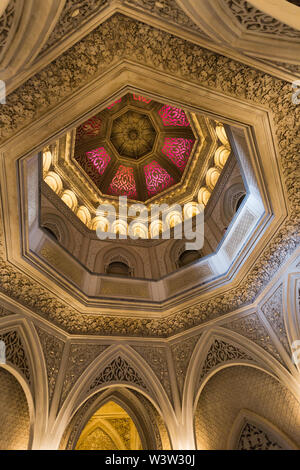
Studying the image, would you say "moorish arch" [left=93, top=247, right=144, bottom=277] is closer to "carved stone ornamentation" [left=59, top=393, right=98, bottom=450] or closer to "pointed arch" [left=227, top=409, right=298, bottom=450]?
"carved stone ornamentation" [left=59, top=393, right=98, bottom=450]

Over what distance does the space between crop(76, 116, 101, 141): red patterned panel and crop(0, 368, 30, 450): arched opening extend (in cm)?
617

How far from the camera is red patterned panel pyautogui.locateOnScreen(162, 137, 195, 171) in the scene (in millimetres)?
8602

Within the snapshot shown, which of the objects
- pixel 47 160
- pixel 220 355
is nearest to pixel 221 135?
pixel 47 160

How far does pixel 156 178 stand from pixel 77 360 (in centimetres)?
567

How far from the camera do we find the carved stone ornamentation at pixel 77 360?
558 cm

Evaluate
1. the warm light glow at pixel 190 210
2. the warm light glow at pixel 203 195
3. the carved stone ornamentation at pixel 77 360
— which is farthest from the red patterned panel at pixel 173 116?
the carved stone ornamentation at pixel 77 360

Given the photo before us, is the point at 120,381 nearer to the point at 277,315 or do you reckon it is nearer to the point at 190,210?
the point at 277,315

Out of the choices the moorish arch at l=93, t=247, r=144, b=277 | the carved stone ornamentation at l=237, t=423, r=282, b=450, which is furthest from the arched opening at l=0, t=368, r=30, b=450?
the carved stone ornamentation at l=237, t=423, r=282, b=450

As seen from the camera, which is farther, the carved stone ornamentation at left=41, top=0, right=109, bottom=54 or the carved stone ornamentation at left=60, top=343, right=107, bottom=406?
the carved stone ornamentation at left=60, top=343, right=107, bottom=406

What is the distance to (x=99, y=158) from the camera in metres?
9.04

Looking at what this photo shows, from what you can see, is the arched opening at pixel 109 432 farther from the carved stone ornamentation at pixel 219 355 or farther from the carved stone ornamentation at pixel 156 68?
the carved stone ornamentation at pixel 156 68

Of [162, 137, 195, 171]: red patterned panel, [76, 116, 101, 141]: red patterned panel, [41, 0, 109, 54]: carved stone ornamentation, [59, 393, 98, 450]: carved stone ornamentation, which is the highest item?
[76, 116, 101, 141]: red patterned panel

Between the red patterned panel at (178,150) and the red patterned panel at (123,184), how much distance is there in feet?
4.27
